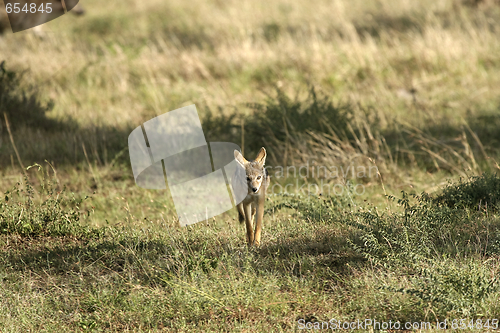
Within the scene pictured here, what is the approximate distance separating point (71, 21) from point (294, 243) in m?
15.1

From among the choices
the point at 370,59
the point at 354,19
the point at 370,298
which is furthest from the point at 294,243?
the point at 354,19

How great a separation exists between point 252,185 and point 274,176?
9.64 ft

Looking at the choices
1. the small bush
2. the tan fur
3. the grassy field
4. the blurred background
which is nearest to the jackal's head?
the grassy field

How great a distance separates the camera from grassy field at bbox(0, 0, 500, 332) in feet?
12.7

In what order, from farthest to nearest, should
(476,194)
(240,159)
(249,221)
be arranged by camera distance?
(476,194)
(249,221)
(240,159)

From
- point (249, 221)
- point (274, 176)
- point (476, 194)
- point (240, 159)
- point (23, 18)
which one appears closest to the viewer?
point (240, 159)

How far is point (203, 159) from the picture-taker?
7.61 m

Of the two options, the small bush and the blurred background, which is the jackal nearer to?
the blurred background

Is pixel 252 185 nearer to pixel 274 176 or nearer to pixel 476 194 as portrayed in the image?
pixel 476 194

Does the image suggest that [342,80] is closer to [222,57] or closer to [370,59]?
[370,59]

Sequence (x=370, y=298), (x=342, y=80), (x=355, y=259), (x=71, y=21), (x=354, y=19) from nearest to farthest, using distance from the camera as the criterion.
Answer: (x=370, y=298) → (x=355, y=259) → (x=342, y=80) → (x=354, y=19) → (x=71, y=21)

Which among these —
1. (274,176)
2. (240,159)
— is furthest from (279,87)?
(240,159)

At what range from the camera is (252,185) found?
163 inches

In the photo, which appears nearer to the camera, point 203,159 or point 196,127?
point 203,159
